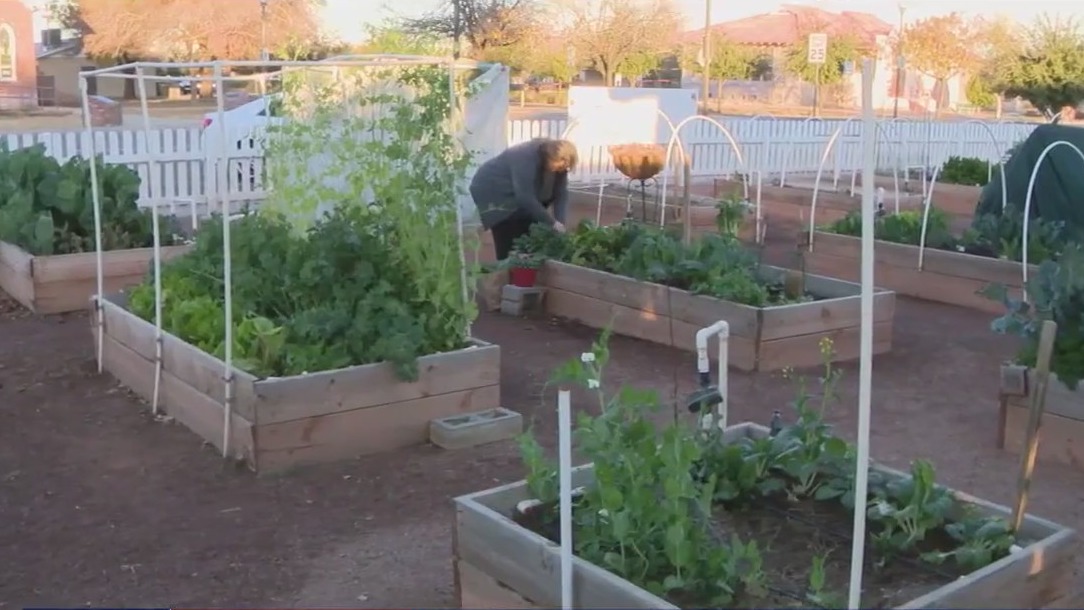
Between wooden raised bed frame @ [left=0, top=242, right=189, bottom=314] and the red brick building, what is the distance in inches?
1622

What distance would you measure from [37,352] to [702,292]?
420cm

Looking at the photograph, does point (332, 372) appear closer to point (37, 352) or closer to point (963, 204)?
point (37, 352)

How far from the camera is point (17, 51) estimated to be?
157 ft

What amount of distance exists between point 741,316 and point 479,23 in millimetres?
31107

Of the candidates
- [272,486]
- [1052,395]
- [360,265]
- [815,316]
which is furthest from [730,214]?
[272,486]

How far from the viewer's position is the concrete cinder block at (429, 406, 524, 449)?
556 centimetres

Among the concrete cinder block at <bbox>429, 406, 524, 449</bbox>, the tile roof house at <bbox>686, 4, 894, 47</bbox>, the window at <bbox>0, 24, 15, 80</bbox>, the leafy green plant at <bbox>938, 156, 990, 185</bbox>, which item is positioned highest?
the tile roof house at <bbox>686, 4, 894, 47</bbox>

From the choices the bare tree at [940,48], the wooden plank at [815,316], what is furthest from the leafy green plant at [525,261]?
the bare tree at [940,48]

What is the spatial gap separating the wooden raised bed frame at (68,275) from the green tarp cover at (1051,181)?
7020mm

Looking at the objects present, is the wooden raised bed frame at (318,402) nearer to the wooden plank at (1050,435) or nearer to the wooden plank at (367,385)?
the wooden plank at (367,385)

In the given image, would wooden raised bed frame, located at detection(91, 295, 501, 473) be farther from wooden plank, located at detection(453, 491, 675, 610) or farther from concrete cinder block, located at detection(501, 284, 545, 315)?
concrete cinder block, located at detection(501, 284, 545, 315)

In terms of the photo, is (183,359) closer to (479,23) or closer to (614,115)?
(614,115)

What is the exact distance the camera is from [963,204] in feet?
52.9

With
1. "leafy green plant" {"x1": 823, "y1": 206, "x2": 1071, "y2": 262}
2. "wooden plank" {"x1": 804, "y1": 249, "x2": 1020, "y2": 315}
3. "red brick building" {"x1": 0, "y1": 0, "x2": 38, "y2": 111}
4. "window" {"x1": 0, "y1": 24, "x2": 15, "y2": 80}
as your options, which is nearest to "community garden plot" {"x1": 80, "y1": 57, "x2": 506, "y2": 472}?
"wooden plank" {"x1": 804, "y1": 249, "x2": 1020, "y2": 315}
